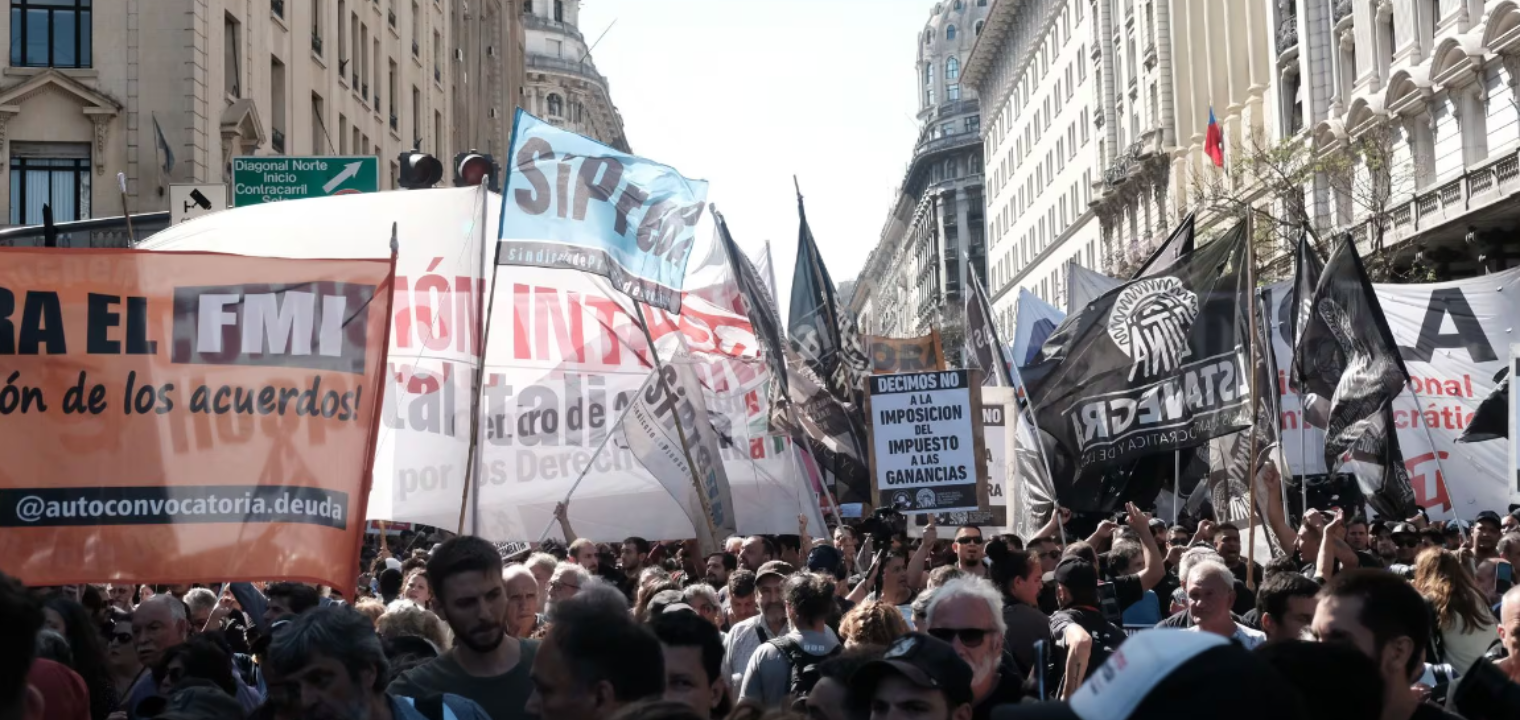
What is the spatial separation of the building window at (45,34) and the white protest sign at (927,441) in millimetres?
19779

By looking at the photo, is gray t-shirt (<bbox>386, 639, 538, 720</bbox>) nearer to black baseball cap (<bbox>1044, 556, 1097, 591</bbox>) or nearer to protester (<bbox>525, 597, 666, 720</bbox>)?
protester (<bbox>525, 597, 666, 720</bbox>)

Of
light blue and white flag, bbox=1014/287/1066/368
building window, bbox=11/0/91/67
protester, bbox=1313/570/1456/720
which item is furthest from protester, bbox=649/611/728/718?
building window, bbox=11/0/91/67

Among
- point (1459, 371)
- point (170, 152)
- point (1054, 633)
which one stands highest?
point (170, 152)

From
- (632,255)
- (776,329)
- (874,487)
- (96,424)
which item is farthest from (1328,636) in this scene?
(874,487)

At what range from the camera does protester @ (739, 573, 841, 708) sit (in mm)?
7137

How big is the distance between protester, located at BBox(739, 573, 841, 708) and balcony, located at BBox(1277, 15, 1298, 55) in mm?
44563

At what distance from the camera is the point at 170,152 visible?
2923 centimetres

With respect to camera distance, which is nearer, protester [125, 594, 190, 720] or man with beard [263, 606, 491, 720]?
man with beard [263, 606, 491, 720]

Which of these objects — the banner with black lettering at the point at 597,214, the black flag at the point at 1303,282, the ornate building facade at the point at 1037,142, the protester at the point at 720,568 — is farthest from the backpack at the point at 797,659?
the ornate building facade at the point at 1037,142

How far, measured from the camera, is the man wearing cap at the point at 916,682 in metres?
4.54

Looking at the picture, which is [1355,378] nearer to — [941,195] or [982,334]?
[982,334]

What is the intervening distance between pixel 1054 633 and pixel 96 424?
379 centimetres

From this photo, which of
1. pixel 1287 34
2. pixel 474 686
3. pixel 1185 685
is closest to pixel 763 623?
pixel 474 686

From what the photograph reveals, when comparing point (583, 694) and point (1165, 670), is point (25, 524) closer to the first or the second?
point (583, 694)
